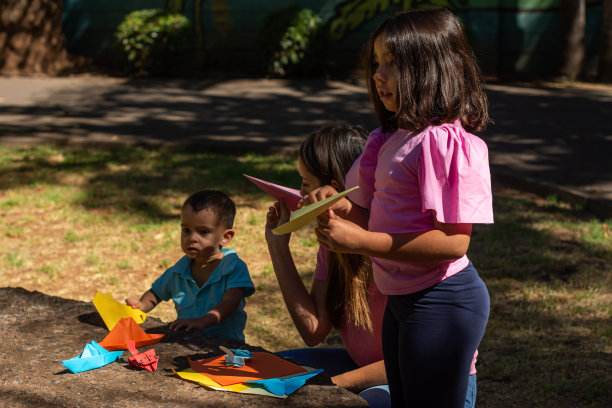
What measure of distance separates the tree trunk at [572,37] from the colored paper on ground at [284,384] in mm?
12005

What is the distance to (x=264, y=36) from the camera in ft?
42.7

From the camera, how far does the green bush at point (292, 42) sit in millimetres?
12656

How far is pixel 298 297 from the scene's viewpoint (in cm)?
248

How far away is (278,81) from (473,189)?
37.3ft

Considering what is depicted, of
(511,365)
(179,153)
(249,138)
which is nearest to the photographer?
(511,365)

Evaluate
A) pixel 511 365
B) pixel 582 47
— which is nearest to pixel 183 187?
pixel 511 365

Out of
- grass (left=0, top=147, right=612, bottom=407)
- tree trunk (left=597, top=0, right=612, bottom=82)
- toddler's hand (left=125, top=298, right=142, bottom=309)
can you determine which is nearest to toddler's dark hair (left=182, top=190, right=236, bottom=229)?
toddler's hand (left=125, top=298, right=142, bottom=309)

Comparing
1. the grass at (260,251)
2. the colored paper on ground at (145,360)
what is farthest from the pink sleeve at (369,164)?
the grass at (260,251)

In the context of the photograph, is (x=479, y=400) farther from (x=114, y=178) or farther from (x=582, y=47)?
(x=582, y=47)

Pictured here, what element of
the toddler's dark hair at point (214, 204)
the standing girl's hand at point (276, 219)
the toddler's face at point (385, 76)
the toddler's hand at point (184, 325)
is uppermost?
the toddler's face at point (385, 76)

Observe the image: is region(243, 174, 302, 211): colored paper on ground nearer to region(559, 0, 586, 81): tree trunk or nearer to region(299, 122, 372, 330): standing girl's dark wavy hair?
region(299, 122, 372, 330): standing girl's dark wavy hair

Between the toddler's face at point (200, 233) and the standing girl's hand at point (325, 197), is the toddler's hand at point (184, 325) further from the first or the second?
the standing girl's hand at point (325, 197)

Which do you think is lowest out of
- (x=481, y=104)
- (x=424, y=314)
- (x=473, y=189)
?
(x=424, y=314)

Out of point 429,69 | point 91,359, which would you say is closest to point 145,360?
point 91,359
